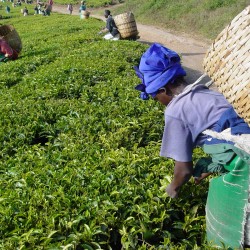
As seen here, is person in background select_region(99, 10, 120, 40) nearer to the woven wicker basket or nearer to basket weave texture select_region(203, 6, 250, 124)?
→ the woven wicker basket

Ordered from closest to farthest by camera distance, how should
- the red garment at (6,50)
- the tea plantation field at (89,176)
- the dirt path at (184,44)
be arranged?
the tea plantation field at (89,176) < the red garment at (6,50) < the dirt path at (184,44)

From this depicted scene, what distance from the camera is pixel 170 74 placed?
2641mm

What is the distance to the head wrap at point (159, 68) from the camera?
2637mm

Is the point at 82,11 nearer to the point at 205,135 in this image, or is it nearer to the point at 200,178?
the point at 200,178

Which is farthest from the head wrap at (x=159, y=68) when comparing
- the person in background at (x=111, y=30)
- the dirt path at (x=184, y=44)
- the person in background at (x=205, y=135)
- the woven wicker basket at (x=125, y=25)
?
the woven wicker basket at (x=125, y=25)

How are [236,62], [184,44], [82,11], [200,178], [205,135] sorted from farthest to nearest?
[82,11]
[184,44]
[200,178]
[205,135]
[236,62]

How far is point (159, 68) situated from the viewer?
2643mm

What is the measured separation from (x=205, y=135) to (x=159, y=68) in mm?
528

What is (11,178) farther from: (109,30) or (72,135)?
(109,30)

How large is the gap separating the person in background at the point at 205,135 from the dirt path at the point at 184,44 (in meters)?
8.50

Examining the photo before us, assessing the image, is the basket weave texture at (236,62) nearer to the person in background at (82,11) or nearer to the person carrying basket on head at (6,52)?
the person carrying basket on head at (6,52)

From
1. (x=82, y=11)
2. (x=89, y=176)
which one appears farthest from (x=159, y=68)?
(x=82, y=11)

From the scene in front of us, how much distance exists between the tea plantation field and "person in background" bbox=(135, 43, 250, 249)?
1.34 feet

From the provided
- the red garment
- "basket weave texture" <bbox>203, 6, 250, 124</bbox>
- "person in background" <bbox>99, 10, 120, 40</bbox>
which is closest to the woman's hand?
"basket weave texture" <bbox>203, 6, 250, 124</bbox>
